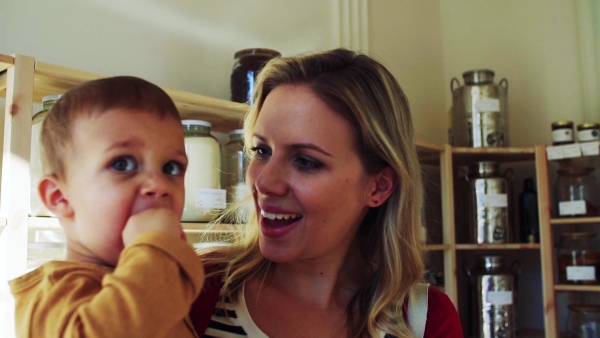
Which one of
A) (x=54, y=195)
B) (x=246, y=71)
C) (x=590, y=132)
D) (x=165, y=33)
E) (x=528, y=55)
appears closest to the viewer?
(x=54, y=195)

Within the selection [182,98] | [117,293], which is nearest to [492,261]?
[182,98]

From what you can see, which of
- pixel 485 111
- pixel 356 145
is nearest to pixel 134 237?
pixel 356 145

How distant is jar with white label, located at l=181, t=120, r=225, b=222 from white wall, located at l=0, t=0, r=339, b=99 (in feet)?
1.35

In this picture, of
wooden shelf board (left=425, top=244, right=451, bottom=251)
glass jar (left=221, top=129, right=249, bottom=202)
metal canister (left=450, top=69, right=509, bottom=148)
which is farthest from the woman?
metal canister (left=450, top=69, right=509, bottom=148)

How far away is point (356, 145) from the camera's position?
112 centimetres

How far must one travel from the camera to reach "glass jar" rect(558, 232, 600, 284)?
252 centimetres

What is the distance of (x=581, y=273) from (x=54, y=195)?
7.66ft

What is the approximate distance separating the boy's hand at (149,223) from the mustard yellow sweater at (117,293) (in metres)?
0.02

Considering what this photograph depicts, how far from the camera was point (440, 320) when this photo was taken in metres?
1.14

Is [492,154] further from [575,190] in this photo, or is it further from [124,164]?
[124,164]

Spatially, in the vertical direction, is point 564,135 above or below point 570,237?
above

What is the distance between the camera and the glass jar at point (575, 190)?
260cm

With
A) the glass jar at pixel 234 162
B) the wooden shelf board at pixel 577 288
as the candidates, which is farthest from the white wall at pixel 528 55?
the glass jar at pixel 234 162

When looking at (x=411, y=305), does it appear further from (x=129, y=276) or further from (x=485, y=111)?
(x=485, y=111)
